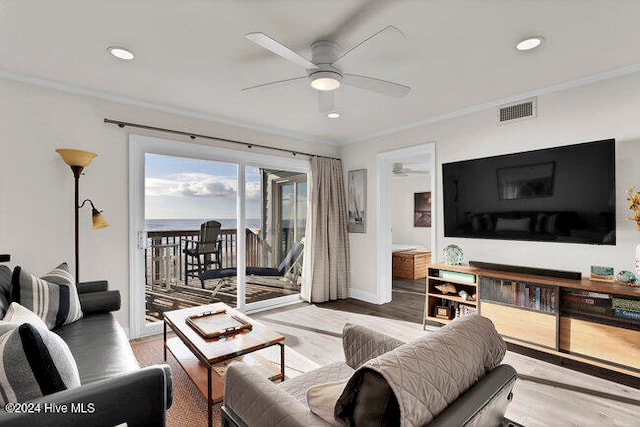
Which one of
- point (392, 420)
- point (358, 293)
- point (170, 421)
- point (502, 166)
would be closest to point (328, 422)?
point (392, 420)

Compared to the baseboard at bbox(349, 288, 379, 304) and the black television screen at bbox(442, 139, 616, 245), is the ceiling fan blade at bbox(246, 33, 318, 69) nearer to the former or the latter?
the black television screen at bbox(442, 139, 616, 245)

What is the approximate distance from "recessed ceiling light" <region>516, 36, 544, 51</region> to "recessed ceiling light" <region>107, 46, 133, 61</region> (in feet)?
9.18

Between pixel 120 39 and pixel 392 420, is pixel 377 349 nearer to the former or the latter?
pixel 392 420

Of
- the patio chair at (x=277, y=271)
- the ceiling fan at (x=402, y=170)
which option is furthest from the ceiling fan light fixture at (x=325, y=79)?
the ceiling fan at (x=402, y=170)

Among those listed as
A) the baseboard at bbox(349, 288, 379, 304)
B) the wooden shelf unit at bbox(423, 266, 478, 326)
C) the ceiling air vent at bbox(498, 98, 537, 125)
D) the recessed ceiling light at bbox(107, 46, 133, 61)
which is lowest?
the baseboard at bbox(349, 288, 379, 304)

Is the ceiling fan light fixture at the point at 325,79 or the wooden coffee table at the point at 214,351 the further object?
the ceiling fan light fixture at the point at 325,79

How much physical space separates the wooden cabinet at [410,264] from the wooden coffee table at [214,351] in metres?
4.04

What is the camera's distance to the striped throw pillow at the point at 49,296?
2051mm

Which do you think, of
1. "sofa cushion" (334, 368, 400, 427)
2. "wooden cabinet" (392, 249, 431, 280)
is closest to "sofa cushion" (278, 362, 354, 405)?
"sofa cushion" (334, 368, 400, 427)

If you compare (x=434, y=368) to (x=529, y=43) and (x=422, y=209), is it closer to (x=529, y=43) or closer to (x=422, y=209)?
(x=529, y=43)

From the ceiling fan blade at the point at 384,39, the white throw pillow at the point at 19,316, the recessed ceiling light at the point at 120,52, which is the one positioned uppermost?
the recessed ceiling light at the point at 120,52

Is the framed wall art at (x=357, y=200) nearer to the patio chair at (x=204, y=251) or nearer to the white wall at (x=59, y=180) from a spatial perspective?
the patio chair at (x=204, y=251)

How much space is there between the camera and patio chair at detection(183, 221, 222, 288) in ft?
12.6

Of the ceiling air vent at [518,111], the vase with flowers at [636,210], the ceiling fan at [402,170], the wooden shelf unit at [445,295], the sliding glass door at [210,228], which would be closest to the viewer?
the vase with flowers at [636,210]
